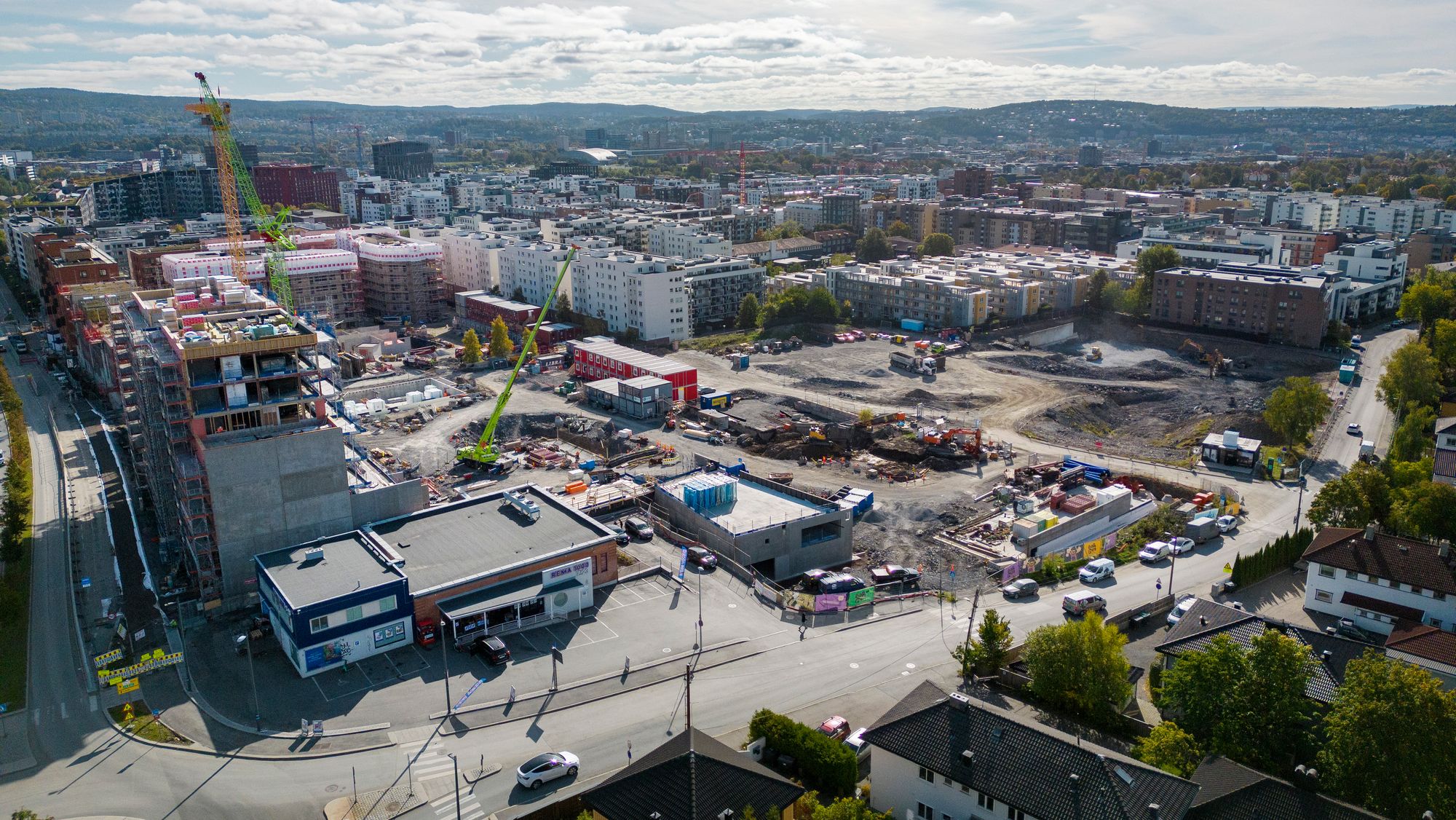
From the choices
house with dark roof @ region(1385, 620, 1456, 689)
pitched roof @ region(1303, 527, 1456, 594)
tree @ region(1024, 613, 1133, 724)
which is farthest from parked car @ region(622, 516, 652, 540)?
house with dark roof @ region(1385, 620, 1456, 689)

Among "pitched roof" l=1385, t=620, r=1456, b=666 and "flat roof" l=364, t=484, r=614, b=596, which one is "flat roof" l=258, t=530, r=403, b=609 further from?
"pitched roof" l=1385, t=620, r=1456, b=666

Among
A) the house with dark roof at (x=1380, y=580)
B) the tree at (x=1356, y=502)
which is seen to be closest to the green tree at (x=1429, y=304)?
the tree at (x=1356, y=502)

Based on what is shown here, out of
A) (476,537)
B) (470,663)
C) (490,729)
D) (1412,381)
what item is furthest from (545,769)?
(1412,381)

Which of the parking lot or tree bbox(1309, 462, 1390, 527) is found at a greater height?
tree bbox(1309, 462, 1390, 527)

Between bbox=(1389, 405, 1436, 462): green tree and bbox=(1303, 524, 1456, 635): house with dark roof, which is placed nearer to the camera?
bbox=(1303, 524, 1456, 635): house with dark roof

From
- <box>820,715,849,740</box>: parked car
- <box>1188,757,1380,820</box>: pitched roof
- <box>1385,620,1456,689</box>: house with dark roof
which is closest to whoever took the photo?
<box>1188,757,1380,820</box>: pitched roof

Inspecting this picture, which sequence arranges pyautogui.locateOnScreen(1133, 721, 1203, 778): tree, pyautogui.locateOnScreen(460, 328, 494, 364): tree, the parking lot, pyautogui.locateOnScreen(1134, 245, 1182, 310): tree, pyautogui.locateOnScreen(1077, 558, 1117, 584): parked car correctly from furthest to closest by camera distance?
1. pyautogui.locateOnScreen(1134, 245, 1182, 310): tree
2. pyautogui.locateOnScreen(460, 328, 494, 364): tree
3. pyautogui.locateOnScreen(1077, 558, 1117, 584): parked car
4. the parking lot
5. pyautogui.locateOnScreen(1133, 721, 1203, 778): tree

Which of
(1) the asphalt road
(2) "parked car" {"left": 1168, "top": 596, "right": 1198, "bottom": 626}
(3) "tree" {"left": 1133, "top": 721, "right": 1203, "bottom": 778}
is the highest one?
(3) "tree" {"left": 1133, "top": 721, "right": 1203, "bottom": 778}

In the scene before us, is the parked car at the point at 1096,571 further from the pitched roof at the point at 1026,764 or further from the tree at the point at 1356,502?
the pitched roof at the point at 1026,764
